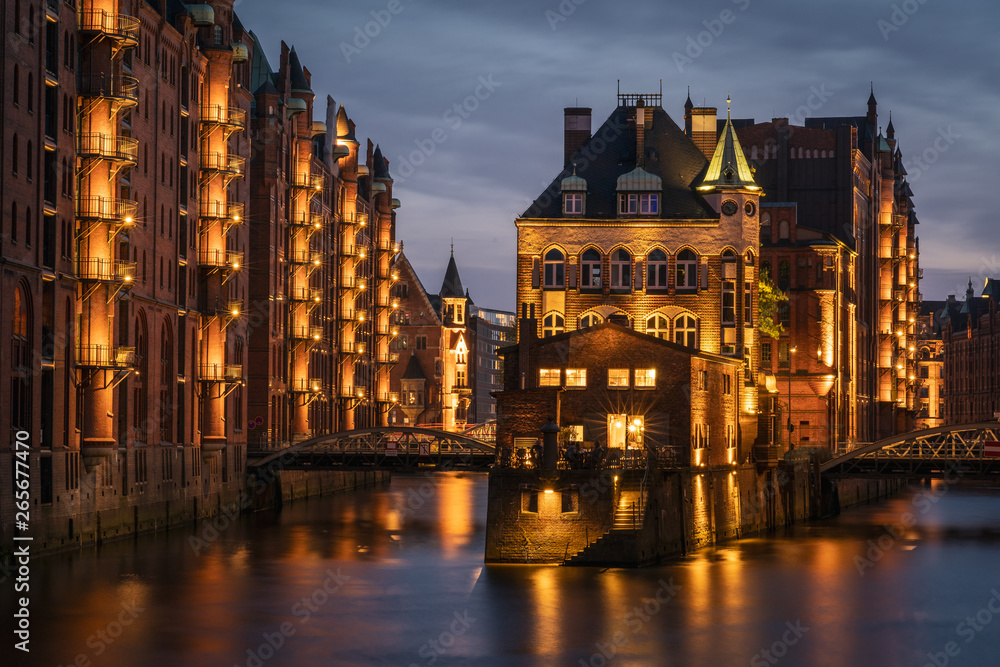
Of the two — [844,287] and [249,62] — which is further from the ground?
[249,62]

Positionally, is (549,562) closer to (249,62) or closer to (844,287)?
(249,62)

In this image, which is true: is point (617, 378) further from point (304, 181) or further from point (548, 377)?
point (304, 181)

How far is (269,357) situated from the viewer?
9450 cm

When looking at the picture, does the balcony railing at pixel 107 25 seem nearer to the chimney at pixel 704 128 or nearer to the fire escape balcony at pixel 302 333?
the fire escape balcony at pixel 302 333

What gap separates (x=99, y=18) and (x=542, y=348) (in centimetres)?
2305

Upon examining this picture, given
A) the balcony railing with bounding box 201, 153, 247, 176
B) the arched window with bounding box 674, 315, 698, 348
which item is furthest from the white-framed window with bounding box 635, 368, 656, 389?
the balcony railing with bounding box 201, 153, 247, 176

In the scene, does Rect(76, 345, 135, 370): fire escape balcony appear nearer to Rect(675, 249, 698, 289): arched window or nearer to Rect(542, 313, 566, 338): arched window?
Rect(542, 313, 566, 338): arched window

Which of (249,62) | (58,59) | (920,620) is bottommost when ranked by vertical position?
(920,620)

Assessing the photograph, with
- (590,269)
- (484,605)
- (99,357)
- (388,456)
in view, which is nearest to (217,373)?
(388,456)

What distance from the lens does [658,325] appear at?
8275 cm

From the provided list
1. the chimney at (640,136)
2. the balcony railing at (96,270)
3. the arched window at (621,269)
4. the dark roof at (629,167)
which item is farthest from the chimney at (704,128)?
the balcony railing at (96,270)

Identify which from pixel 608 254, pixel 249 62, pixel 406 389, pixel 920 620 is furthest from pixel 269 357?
pixel 406 389

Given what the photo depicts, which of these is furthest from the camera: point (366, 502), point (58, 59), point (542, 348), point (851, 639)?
point (366, 502)

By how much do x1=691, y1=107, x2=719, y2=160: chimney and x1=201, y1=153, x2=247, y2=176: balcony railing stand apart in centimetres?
2727
